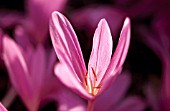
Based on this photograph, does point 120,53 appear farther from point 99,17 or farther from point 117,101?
point 99,17

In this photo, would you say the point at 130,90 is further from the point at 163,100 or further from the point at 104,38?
the point at 104,38

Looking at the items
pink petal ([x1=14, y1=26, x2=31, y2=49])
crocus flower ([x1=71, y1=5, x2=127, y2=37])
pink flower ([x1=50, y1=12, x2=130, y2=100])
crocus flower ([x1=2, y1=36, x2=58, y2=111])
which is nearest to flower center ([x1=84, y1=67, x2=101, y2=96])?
pink flower ([x1=50, y1=12, x2=130, y2=100])

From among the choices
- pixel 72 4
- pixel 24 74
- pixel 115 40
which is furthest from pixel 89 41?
pixel 24 74

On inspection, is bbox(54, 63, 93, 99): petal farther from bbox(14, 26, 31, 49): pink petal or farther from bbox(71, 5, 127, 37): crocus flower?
bbox(71, 5, 127, 37): crocus flower

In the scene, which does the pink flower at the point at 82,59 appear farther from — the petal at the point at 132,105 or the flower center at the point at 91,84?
the petal at the point at 132,105

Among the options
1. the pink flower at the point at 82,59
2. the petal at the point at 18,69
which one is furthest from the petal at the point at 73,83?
the petal at the point at 18,69

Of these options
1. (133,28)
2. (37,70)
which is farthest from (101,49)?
(133,28)
